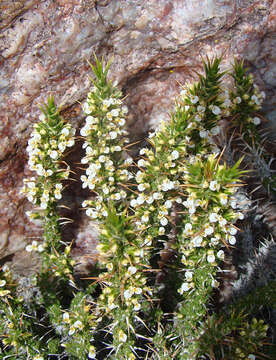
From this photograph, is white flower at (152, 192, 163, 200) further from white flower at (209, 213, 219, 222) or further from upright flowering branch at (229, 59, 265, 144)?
upright flowering branch at (229, 59, 265, 144)

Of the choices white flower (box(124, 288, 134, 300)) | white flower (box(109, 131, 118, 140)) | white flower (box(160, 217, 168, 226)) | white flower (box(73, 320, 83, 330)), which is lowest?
white flower (box(73, 320, 83, 330))

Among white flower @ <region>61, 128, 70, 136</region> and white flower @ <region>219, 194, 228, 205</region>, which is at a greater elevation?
white flower @ <region>61, 128, 70, 136</region>

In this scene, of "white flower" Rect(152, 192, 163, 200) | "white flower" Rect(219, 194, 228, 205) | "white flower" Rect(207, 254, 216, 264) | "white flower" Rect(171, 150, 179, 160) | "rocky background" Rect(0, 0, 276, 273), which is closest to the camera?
"white flower" Rect(219, 194, 228, 205)

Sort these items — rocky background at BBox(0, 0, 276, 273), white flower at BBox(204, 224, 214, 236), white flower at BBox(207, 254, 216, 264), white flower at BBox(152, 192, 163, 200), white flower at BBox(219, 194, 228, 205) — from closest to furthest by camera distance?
white flower at BBox(219, 194, 228, 205)
white flower at BBox(204, 224, 214, 236)
white flower at BBox(207, 254, 216, 264)
white flower at BBox(152, 192, 163, 200)
rocky background at BBox(0, 0, 276, 273)

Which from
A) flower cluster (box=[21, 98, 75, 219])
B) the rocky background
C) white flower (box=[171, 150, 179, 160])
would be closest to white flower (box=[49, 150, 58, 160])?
flower cluster (box=[21, 98, 75, 219])

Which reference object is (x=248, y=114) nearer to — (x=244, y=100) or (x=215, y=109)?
(x=244, y=100)

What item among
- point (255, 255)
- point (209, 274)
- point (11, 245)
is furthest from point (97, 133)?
point (255, 255)

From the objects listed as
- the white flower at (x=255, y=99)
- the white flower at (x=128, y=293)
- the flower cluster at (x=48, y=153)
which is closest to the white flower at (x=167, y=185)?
the white flower at (x=128, y=293)

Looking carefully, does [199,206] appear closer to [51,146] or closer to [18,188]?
[51,146]
